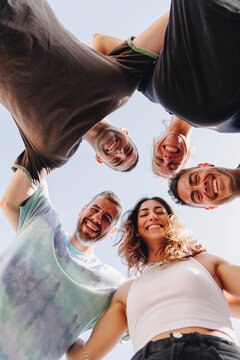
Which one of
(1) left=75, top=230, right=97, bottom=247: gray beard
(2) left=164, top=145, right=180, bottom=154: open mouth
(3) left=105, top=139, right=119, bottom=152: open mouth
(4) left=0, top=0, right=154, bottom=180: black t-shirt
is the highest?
(4) left=0, top=0, right=154, bottom=180: black t-shirt

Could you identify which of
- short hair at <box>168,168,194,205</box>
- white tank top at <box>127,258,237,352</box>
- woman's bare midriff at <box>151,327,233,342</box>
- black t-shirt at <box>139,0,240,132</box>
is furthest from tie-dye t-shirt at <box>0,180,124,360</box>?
black t-shirt at <box>139,0,240,132</box>

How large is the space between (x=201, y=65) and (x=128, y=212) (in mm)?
2293

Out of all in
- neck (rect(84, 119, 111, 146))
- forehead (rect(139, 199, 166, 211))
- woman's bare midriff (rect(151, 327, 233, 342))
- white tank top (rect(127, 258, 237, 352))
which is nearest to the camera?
woman's bare midriff (rect(151, 327, 233, 342))

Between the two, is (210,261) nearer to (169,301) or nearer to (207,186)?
(169,301)

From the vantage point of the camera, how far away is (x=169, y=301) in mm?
2246

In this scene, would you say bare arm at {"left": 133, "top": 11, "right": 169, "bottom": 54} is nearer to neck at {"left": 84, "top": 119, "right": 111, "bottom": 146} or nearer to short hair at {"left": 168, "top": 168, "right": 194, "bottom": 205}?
neck at {"left": 84, "top": 119, "right": 111, "bottom": 146}

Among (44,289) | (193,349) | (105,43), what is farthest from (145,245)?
(105,43)

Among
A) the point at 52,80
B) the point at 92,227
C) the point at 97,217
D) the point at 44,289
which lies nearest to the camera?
the point at 52,80

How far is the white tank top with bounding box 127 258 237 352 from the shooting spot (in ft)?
6.73

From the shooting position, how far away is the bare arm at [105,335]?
102 inches

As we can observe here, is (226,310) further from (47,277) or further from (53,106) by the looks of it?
(53,106)

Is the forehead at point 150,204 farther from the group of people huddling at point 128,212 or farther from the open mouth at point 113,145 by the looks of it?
the open mouth at point 113,145

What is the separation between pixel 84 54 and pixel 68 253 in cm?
224

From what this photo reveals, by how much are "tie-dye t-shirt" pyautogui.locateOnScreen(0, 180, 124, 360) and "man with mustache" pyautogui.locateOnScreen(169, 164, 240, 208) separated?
150cm
